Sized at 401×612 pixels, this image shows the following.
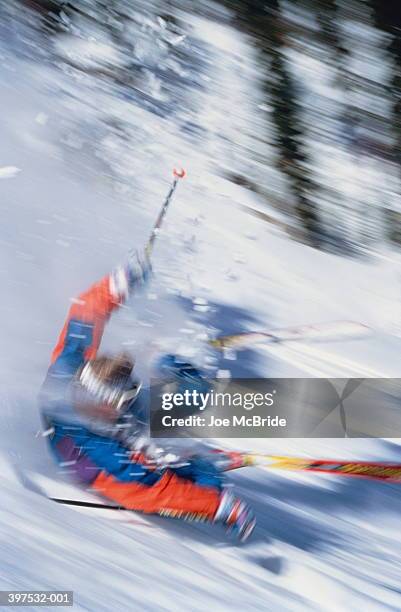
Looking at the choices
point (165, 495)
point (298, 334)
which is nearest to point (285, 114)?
point (298, 334)

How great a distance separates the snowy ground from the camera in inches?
61.1

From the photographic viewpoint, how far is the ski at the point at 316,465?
1.56 meters

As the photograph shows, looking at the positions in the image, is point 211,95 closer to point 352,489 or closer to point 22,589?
point 352,489

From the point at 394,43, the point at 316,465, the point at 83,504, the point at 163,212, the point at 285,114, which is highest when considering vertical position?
the point at 394,43

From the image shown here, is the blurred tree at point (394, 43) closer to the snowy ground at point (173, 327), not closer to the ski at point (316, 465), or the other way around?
the snowy ground at point (173, 327)

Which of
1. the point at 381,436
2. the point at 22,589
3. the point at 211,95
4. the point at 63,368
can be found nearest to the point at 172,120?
the point at 211,95

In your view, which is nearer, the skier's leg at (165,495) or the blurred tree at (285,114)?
the skier's leg at (165,495)

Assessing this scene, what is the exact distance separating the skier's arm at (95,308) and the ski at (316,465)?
14.7 inches

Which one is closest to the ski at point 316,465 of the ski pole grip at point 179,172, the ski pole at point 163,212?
the ski pole at point 163,212

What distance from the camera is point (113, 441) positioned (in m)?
1.55

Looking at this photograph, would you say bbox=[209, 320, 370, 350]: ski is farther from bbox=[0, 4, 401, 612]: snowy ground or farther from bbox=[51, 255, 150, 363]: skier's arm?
bbox=[51, 255, 150, 363]: skier's arm

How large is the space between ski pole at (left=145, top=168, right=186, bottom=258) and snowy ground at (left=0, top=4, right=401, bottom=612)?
0.7 inches

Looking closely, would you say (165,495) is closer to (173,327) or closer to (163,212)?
(173,327)

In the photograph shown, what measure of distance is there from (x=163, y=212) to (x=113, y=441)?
52 centimetres
